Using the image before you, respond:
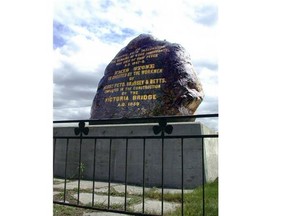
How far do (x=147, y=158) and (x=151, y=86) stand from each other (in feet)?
6.46

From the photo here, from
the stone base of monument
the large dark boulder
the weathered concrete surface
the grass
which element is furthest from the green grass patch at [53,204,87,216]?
the large dark boulder

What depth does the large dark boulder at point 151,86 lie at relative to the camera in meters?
6.42

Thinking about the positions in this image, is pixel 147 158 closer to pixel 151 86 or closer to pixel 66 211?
pixel 151 86

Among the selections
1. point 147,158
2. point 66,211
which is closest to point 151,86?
point 147,158

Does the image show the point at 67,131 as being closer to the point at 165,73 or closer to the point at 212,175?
the point at 165,73

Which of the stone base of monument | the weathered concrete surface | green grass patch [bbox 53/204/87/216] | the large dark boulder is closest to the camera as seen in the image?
green grass patch [bbox 53/204/87/216]

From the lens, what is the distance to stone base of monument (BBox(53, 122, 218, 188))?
4.85 metres

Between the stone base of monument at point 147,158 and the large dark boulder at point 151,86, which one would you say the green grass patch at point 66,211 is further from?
the large dark boulder at point 151,86

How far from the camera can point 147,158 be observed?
16.8 feet

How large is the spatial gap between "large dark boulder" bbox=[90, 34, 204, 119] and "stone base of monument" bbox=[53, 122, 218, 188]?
1032mm

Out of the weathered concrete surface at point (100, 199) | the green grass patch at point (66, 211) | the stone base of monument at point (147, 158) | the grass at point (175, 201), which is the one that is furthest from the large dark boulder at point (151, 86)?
the green grass patch at point (66, 211)

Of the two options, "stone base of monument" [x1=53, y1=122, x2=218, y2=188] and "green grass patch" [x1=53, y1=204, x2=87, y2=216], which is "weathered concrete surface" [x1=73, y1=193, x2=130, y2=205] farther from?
"stone base of monument" [x1=53, y1=122, x2=218, y2=188]
